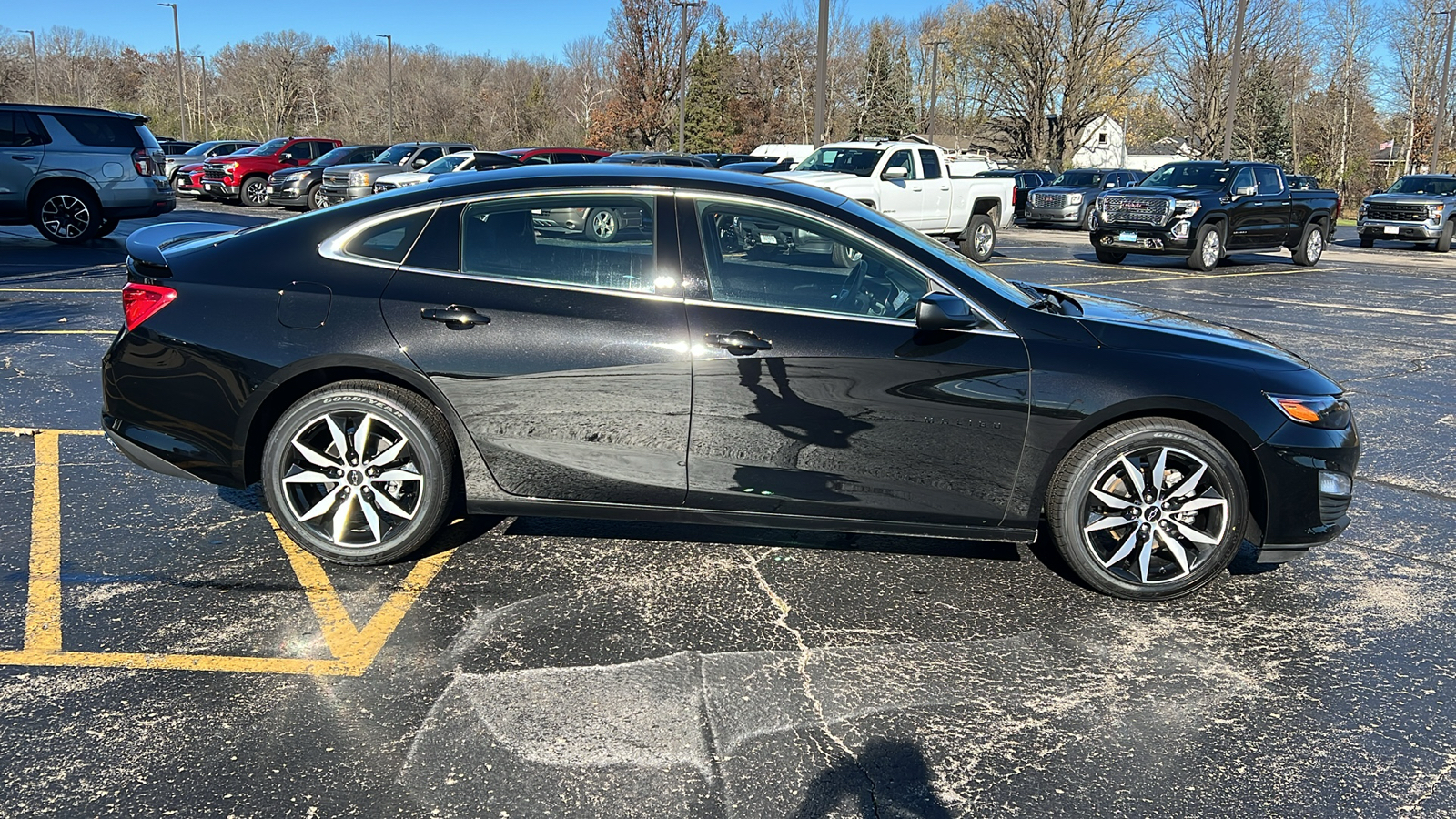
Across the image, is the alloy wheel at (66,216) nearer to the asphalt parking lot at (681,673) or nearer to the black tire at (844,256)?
the asphalt parking lot at (681,673)

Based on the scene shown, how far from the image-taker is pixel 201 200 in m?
28.7

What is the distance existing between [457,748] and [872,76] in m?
76.0

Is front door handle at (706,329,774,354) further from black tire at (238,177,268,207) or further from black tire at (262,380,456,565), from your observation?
black tire at (238,177,268,207)

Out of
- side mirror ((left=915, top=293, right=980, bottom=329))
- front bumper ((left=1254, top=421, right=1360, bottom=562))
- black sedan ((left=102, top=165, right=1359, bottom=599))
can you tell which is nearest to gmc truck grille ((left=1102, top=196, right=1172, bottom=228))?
black sedan ((left=102, top=165, right=1359, bottom=599))

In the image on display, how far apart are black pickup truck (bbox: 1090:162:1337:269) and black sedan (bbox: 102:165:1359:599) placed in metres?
14.7

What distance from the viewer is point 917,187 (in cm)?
1761

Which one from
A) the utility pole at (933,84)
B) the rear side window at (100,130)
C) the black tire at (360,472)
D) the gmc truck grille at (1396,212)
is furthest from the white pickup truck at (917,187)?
the utility pole at (933,84)

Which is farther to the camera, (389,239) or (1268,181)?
(1268,181)

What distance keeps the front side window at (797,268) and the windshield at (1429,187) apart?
2829cm

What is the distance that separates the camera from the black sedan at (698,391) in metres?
3.95

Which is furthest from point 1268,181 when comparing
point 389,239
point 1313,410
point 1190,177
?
point 389,239

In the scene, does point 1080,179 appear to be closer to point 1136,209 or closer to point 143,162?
point 1136,209

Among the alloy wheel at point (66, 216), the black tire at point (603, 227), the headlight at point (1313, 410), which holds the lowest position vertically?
the headlight at point (1313, 410)

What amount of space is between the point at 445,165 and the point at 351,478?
19404mm
